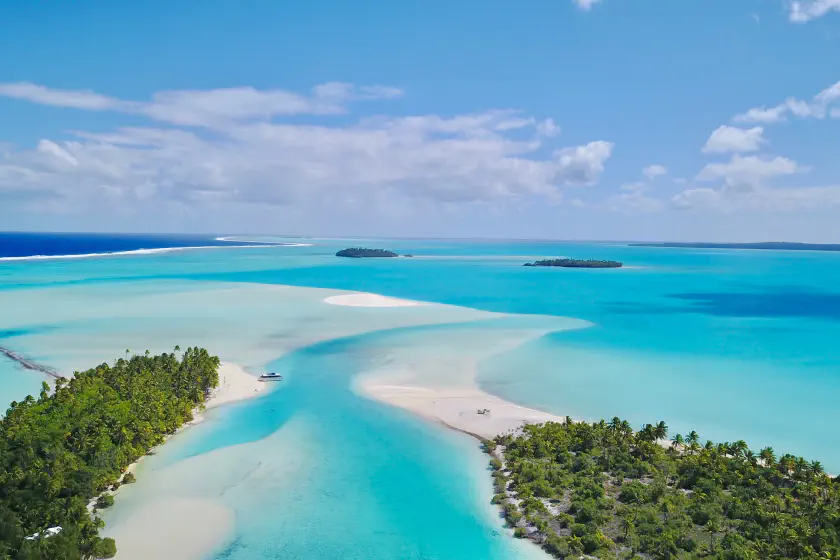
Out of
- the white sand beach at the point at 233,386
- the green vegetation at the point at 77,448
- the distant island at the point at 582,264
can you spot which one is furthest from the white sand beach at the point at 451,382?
the distant island at the point at 582,264

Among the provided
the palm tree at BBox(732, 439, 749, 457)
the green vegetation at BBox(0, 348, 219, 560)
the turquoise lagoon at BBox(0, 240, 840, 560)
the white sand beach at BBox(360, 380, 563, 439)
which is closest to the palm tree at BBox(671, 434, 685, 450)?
the palm tree at BBox(732, 439, 749, 457)

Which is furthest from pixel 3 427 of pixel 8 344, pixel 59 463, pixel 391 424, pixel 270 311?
pixel 270 311

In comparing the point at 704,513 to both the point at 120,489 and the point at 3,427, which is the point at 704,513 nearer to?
the point at 120,489

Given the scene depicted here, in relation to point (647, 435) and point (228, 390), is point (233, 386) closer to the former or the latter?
point (228, 390)

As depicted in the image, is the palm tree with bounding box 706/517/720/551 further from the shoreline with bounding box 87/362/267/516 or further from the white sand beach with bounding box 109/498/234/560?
the shoreline with bounding box 87/362/267/516

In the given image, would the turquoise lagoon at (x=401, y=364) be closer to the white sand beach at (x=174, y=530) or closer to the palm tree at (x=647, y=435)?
the white sand beach at (x=174, y=530)
